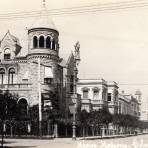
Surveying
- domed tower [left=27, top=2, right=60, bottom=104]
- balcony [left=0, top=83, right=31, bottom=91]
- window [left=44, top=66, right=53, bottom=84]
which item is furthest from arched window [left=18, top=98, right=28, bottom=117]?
window [left=44, top=66, right=53, bottom=84]

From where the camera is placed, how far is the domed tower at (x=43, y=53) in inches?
2041

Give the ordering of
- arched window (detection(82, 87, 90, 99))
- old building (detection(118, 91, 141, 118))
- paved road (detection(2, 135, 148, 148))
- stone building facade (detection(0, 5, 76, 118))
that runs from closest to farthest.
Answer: paved road (detection(2, 135, 148, 148)), stone building facade (detection(0, 5, 76, 118)), arched window (detection(82, 87, 90, 99)), old building (detection(118, 91, 141, 118))

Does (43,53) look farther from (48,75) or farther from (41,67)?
(48,75)

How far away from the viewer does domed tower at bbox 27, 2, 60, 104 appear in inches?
2041

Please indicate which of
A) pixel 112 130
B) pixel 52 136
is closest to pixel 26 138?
pixel 52 136

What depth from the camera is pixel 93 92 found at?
78688 millimetres

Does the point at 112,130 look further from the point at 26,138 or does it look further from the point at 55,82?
the point at 26,138

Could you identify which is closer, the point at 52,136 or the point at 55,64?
the point at 52,136

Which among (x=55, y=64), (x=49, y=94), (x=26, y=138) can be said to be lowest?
(x=26, y=138)

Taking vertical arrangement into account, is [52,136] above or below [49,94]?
below

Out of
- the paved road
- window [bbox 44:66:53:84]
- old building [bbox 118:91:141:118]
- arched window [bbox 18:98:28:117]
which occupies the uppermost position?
window [bbox 44:66:53:84]

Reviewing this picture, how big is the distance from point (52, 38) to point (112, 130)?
87.3 feet

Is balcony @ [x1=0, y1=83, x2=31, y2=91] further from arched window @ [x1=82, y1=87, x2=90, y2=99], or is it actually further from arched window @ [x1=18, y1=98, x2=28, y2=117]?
arched window @ [x1=82, y1=87, x2=90, y2=99]

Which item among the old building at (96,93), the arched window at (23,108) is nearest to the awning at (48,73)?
the arched window at (23,108)
